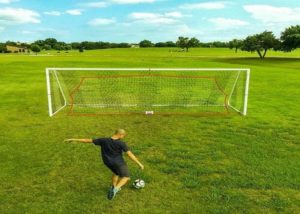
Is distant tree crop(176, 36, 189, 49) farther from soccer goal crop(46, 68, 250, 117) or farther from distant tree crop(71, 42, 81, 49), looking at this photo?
soccer goal crop(46, 68, 250, 117)

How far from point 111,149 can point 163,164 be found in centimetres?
278

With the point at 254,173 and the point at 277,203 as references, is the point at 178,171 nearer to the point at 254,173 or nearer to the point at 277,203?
the point at 254,173

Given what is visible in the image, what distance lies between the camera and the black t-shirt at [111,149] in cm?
767

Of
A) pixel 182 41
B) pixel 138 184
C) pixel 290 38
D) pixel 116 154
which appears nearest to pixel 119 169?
pixel 116 154

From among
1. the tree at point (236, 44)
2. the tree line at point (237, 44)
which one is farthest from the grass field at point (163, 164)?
the tree at point (236, 44)

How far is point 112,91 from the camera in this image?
25109 mm

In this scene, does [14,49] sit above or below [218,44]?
below

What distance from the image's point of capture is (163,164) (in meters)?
10.1

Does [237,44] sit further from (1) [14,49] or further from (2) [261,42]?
(1) [14,49]

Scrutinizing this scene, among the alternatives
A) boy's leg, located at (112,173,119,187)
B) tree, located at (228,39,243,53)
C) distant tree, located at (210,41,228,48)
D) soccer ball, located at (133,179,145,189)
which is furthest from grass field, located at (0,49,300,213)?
distant tree, located at (210,41,228,48)

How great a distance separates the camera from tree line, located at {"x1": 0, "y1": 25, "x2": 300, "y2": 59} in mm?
81625

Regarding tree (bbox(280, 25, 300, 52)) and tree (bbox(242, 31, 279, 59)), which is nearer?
tree (bbox(280, 25, 300, 52))

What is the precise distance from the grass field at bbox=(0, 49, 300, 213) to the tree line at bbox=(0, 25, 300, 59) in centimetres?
7088

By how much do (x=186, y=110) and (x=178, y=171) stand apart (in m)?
8.96
